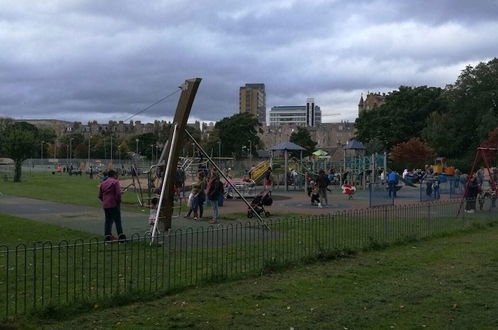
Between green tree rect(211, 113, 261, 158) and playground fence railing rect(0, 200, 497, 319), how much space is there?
9371 cm

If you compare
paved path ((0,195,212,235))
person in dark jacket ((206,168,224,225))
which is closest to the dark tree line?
person in dark jacket ((206,168,224,225))

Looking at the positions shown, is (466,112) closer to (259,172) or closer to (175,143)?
(259,172)

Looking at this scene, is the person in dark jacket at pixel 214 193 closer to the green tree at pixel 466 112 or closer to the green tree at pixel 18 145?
the green tree at pixel 18 145

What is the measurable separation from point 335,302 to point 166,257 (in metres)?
4.17

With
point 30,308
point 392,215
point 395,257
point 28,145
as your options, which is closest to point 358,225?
point 392,215

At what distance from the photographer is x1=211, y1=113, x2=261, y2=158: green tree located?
111 m

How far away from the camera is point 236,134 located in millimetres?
111562

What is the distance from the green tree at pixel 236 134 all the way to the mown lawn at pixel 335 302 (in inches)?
3924

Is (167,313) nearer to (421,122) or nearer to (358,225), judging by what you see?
A: (358,225)

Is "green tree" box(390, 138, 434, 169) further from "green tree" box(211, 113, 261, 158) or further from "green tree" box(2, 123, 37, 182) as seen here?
"green tree" box(2, 123, 37, 182)

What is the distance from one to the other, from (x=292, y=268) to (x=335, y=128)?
181 m

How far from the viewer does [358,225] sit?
14.9 m

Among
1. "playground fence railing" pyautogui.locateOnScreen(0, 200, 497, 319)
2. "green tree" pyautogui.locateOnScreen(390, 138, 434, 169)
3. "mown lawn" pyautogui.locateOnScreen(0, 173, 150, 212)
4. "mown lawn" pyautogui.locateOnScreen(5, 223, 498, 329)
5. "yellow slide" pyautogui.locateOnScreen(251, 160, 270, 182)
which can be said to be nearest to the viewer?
"mown lawn" pyautogui.locateOnScreen(5, 223, 498, 329)

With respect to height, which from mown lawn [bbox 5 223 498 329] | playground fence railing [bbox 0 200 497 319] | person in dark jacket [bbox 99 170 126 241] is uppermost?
person in dark jacket [bbox 99 170 126 241]
